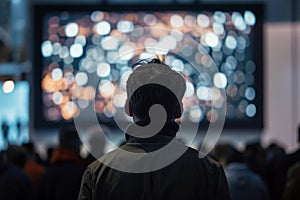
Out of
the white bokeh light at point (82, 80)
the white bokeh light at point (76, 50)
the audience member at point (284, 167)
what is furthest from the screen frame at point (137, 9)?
the audience member at point (284, 167)

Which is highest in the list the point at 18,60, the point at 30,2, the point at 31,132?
the point at 30,2

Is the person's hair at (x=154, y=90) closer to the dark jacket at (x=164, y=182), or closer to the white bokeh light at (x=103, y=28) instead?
the dark jacket at (x=164, y=182)

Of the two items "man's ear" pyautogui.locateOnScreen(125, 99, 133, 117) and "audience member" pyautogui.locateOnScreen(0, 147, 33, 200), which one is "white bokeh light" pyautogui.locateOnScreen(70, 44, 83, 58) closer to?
"audience member" pyautogui.locateOnScreen(0, 147, 33, 200)

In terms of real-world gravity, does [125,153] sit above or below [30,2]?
below

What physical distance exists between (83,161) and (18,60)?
5345mm

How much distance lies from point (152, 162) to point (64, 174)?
133 inches

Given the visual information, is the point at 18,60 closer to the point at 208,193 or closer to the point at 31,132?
the point at 31,132

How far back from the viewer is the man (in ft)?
10.3

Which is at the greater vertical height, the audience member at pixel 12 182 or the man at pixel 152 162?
the man at pixel 152 162

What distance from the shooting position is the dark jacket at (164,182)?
315 cm

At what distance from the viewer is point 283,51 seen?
1753cm

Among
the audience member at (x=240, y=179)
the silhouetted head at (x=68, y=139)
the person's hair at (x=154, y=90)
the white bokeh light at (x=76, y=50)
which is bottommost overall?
the audience member at (x=240, y=179)

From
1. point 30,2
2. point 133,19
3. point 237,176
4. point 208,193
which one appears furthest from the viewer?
point 30,2

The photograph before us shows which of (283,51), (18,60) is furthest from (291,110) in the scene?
(18,60)
